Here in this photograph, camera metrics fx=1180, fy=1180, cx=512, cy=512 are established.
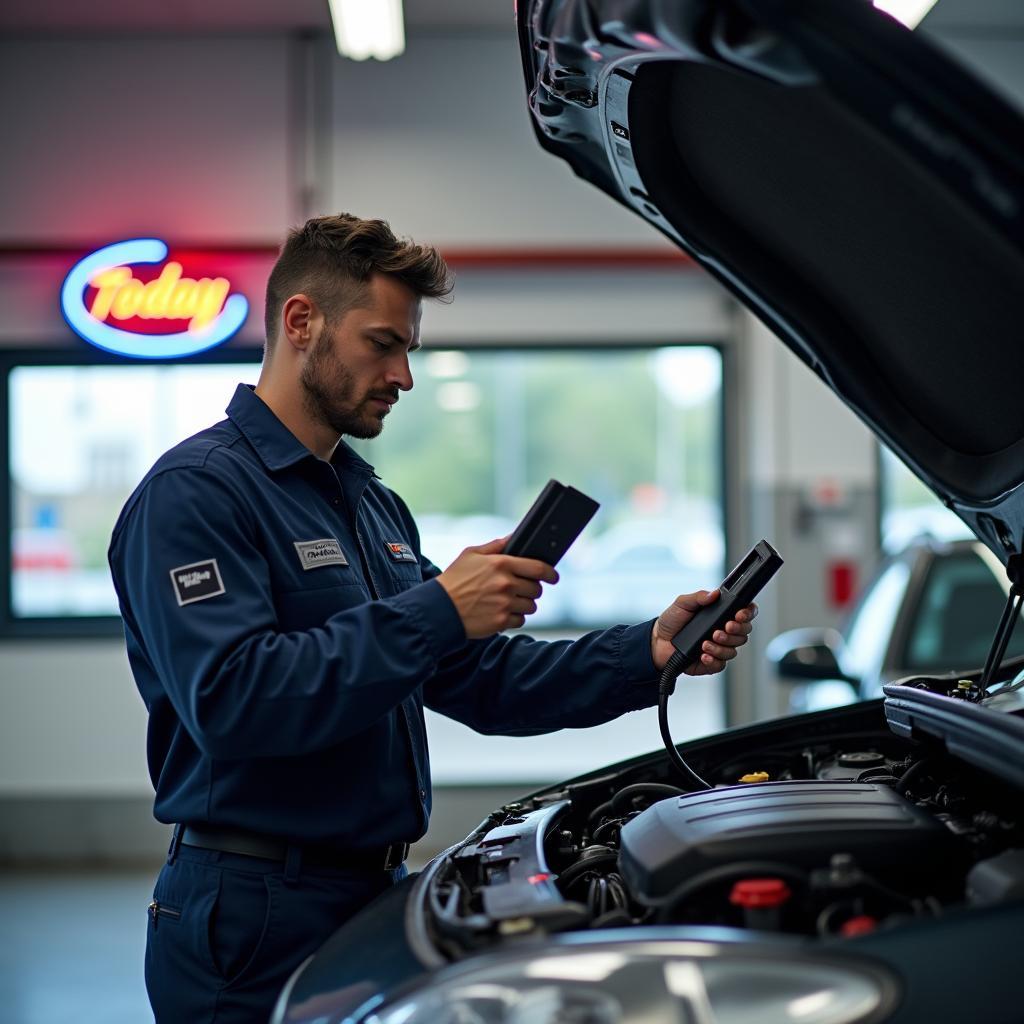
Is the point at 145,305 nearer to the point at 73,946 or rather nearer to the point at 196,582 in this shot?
the point at 73,946

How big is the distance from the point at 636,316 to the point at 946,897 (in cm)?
480

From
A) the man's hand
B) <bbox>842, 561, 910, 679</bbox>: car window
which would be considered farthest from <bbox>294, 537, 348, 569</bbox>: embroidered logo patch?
<bbox>842, 561, 910, 679</bbox>: car window

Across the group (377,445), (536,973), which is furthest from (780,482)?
(536,973)

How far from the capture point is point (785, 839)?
1.30 m

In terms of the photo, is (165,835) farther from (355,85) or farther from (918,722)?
(918,722)

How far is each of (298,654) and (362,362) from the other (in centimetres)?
52

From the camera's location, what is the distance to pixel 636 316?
5906mm

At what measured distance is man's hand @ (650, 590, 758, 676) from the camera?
72.3 inches

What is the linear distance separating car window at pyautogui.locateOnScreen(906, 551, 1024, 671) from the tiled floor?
2.60 m

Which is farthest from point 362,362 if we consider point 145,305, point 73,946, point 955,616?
point 145,305

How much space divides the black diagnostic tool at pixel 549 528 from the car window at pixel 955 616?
80.4 inches

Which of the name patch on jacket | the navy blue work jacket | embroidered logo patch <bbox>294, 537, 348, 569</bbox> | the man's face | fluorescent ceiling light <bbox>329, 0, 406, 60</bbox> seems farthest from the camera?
fluorescent ceiling light <bbox>329, 0, 406, 60</bbox>

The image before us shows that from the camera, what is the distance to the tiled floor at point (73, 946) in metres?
3.73

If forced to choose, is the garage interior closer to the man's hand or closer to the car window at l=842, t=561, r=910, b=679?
the car window at l=842, t=561, r=910, b=679
